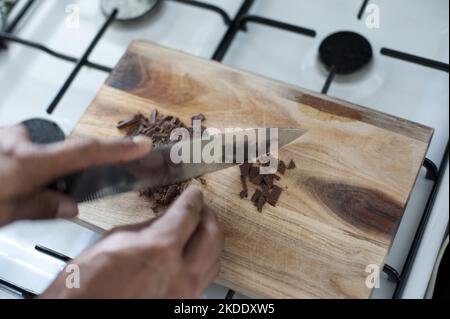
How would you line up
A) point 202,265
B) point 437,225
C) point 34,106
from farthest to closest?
point 34,106, point 437,225, point 202,265

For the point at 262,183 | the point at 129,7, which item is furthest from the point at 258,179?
the point at 129,7

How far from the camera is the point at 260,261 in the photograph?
1.03 metres

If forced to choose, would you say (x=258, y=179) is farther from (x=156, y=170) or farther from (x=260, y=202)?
(x=156, y=170)

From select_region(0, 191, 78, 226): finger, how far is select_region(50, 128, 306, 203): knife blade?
1 centimetres

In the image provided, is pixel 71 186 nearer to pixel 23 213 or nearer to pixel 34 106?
pixel 23 213

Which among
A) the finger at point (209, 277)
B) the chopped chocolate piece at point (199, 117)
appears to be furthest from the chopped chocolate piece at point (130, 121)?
the finger at point (209, 277)

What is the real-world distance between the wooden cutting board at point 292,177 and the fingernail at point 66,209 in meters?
0.16

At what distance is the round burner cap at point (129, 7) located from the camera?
4.50 feet

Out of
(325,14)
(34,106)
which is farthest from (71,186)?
(325,14)

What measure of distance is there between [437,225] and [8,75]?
1.00 meters

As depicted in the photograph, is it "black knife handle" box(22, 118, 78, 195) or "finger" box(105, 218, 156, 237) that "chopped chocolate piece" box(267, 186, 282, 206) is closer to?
"finger" box(105, 218, 156, 237)

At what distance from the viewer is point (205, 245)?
943 millimetres

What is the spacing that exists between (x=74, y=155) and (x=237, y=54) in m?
0.61

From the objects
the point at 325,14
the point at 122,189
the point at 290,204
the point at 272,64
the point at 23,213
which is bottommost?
the point at 23,213
